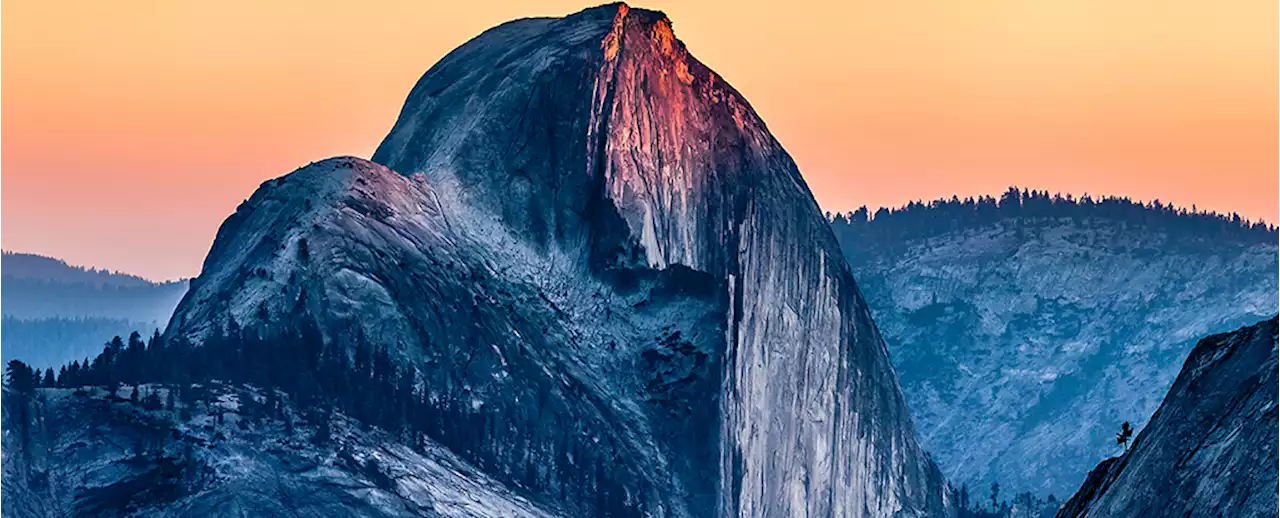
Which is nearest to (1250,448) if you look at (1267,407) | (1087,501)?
(1267,407)

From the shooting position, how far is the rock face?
4781 inches

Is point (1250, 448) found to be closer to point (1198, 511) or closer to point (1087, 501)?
point (1198, 511)

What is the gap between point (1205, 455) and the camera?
124625mm

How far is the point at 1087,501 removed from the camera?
133000 millimetres

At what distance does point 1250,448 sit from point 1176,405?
22.0ft

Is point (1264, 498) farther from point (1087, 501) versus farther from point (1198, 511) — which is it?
point (1087, 501)

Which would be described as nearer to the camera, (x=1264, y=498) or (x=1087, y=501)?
(x=1264, y=498)

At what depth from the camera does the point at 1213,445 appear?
12450 centimetres

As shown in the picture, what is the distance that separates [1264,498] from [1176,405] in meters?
8.90

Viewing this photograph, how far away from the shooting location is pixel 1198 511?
404ft

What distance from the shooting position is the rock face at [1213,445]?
121 meters

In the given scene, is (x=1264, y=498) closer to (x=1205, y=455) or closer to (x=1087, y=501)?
(x=1205, y=455)

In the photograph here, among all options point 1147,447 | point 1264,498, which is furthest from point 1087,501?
point 1264,498

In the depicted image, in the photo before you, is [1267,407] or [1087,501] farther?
[1087,501]
